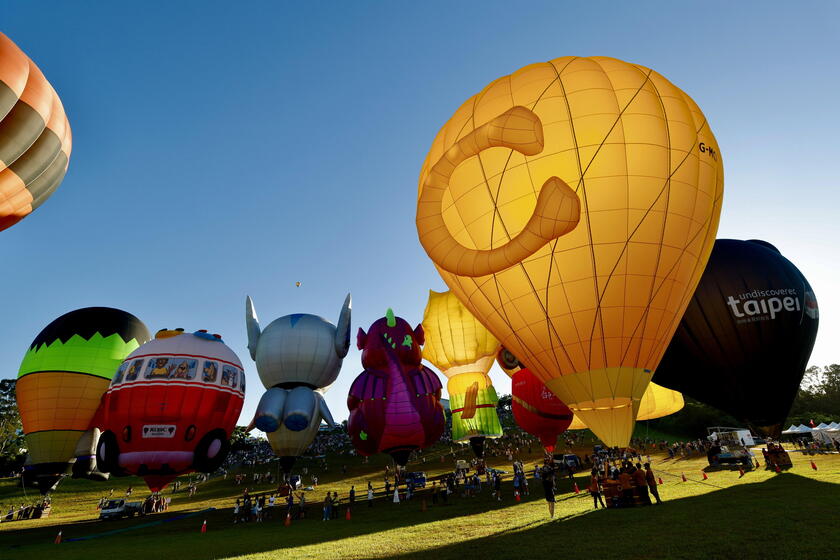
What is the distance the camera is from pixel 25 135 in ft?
29.4

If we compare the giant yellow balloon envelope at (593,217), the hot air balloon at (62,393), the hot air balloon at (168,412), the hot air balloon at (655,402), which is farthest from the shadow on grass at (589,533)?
the hot air balloon at (655,402)

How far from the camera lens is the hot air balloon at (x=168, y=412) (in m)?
13.4

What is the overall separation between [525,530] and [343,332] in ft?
52.1

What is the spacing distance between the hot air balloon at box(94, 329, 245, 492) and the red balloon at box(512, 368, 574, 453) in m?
11.2

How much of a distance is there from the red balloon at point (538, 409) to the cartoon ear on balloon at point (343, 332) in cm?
888

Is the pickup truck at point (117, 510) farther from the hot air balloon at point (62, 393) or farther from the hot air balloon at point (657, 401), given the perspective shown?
the hot air balloon at point (657, 401)

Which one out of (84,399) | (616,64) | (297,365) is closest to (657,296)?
(616,64)

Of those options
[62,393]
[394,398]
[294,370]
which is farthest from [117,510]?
[394,398]

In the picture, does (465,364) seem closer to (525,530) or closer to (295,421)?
(295,421)

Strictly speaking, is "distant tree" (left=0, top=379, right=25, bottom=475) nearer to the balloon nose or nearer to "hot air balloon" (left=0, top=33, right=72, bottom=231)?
the balloon nose

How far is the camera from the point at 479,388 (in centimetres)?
2122

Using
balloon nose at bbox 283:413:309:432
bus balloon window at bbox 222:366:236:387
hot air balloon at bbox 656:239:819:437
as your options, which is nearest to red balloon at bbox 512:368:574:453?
hot air balloon at bbox 656:239:819:437

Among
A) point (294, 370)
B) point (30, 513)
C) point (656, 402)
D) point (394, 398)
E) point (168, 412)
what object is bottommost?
point (30, 513)

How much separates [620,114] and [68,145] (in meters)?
12.0
